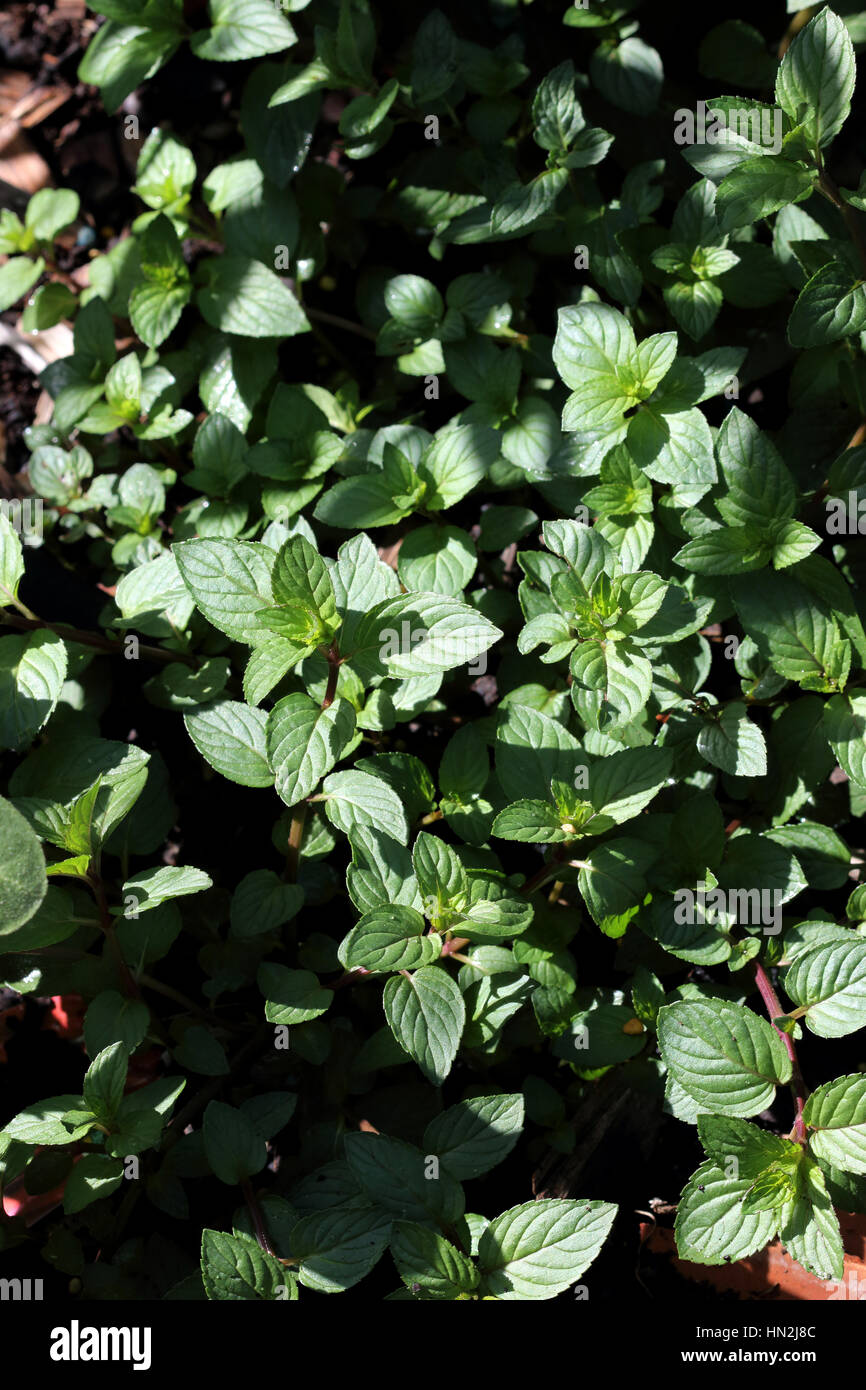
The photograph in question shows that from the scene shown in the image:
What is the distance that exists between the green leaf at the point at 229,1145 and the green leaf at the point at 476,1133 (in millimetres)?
330

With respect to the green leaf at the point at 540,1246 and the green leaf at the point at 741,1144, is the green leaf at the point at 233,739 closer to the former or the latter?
Result: the green leaf at the point at 540,1246

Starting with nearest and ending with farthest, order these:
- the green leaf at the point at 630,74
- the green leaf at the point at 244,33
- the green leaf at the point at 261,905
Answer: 1. the green leaf at the point at 261,905
2. the green leaf at the point at 244,33
3. the green leaf at the point at 630,74

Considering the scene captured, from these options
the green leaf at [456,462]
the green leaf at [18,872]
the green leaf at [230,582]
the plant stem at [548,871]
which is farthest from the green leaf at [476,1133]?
the green leaf at [456,462]

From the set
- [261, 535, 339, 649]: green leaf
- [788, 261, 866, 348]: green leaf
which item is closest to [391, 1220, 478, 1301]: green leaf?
[261, 535, 339, 649]: green leaf

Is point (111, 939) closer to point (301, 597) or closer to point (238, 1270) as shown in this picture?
point (238, 1270)

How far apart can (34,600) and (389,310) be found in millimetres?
1204

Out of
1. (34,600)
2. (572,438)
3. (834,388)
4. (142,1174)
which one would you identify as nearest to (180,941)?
(142,1174)

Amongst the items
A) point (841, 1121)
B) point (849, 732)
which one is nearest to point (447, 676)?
point (849, 732)

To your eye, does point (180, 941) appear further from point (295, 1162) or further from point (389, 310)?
point (389, 310)

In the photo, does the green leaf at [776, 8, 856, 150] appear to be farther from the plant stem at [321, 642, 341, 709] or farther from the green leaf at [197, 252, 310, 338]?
the plant stem at [321, 642, 341, 709]

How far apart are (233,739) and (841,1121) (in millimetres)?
1352

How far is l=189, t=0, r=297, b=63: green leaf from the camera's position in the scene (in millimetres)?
2547

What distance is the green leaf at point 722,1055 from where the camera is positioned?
1.96 metres

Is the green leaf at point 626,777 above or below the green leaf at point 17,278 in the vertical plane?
below
